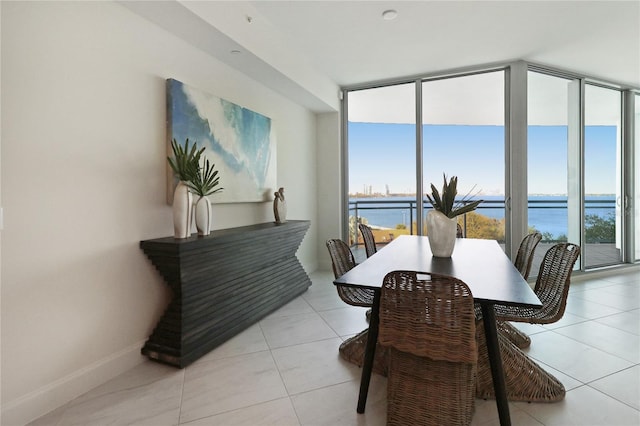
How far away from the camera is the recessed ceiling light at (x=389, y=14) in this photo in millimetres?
3083

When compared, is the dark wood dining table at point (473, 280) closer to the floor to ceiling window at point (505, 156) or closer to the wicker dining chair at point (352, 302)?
the wicker dining chair at point (352, 302)

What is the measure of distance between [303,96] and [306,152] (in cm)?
91

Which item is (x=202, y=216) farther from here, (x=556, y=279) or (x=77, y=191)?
(x=556, y=279)

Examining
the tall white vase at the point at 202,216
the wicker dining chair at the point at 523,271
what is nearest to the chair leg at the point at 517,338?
the wicker dining chair at the point at 523,271

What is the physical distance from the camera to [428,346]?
150cm

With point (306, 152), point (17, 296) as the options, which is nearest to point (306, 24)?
point (306, 152)

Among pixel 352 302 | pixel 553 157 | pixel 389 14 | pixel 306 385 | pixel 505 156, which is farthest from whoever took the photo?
pixel 553 157

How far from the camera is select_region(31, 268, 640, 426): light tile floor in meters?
1.77

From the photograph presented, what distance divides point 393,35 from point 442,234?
237cm


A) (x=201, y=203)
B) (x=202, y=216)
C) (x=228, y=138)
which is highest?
(x=228, y=138)

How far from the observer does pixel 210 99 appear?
294 centimetres

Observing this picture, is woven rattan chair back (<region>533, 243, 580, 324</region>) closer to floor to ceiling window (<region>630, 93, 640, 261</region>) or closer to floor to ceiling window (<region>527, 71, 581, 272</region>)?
floor to ceiling window (<region>527, 71, 581, 272</region>)

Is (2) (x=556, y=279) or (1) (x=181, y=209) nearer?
(2) (x=556, y=279)

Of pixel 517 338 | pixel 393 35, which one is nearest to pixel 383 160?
pixel 393 35
